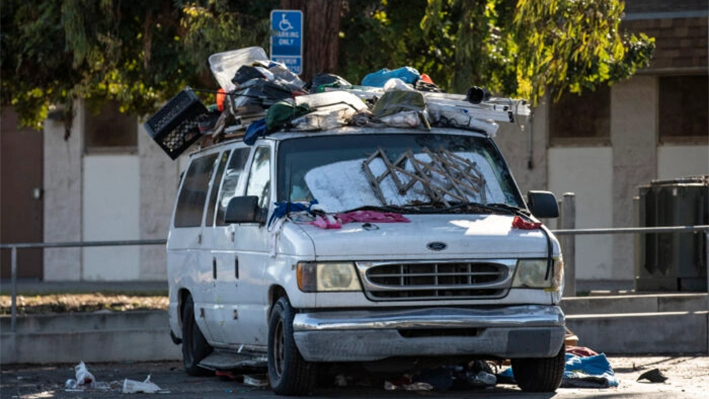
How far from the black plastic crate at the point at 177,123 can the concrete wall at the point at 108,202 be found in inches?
655

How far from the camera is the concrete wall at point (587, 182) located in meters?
27.1

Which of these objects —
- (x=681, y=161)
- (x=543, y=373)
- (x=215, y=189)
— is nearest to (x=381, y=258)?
(x=543, y=373)

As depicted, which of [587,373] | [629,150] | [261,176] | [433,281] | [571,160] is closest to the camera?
[433,281]

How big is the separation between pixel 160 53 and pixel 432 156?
7951 millimetres

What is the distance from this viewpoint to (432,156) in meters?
10.6

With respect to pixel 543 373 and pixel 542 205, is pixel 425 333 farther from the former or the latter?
pixel 542 205

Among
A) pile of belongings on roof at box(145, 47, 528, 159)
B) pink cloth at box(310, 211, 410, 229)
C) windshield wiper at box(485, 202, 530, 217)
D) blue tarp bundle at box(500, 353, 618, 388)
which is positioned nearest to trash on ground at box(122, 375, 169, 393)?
pile of belongings on roof at box(145, 47, 528, 159)

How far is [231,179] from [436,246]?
2.55 m

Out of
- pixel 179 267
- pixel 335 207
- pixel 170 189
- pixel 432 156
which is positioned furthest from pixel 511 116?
pixel 170 189

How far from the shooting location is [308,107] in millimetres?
10875

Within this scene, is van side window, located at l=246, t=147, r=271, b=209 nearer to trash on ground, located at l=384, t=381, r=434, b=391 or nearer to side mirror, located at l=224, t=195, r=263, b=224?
side mirror, located at l=224, t=195, r=263, b=224

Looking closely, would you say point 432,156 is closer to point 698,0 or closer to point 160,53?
point 160,53

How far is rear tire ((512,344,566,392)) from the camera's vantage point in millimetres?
10047

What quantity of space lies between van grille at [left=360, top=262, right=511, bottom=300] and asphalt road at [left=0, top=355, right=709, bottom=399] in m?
0.76
